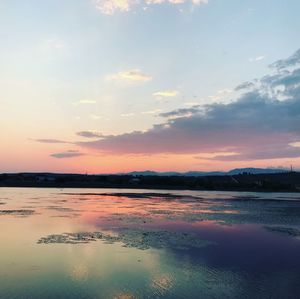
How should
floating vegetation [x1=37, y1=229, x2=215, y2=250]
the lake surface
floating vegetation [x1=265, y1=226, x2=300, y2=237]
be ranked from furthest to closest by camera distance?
1. floating vegetation [x1=265, y1=226, x2=300, y2=237]
2. floating vegetation [x1=37, y1=229, x2=215, y2=250]
3. the lake surface

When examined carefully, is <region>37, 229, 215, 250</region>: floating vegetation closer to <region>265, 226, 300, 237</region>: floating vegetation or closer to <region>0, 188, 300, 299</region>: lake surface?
<region>0, 188, 300, 299</region>: lake surface

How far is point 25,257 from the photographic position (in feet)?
53.1

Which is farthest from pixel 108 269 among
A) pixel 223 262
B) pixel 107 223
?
pixel 107 223

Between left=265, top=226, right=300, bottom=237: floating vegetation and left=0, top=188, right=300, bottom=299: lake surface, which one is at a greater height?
left=265, top=226, right=300, bottom=237: floating vegetation

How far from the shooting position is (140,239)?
69.6 feet

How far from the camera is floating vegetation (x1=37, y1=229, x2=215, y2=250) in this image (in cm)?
1977

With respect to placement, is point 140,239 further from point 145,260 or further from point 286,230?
point 286,230

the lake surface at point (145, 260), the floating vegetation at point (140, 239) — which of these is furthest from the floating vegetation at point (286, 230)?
the floating vegetation at point (140, 239)

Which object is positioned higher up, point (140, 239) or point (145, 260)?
point (140, 239)

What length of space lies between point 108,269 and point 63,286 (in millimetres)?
2685

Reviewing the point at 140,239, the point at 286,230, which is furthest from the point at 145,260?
the point at 286,230

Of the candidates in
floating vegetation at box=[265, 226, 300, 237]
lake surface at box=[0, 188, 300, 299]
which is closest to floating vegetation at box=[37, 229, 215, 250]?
lake surface at box=[0, 188, 300, 299]

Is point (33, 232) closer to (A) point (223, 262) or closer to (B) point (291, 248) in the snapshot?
(A) point (223, 262)

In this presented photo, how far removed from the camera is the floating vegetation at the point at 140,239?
778 inches
